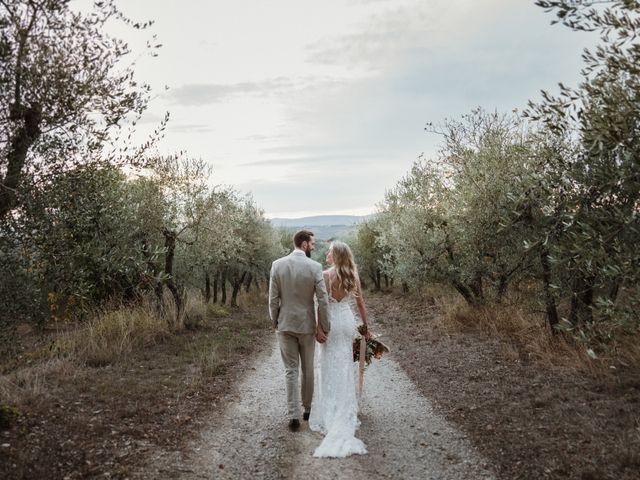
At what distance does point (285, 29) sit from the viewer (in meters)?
12.4

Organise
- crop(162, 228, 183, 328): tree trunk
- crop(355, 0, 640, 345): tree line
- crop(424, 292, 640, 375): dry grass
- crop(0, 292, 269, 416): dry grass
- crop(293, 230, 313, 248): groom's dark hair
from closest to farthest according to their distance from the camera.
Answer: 1. crop(355, 0, 640, 345): tree line
2. crop(293, 230, 313, 248): groom's dark hair
3. crop(0, 292, 269, 416): dry grass
4. crop(424, 292, 640, 375): dry grass
5. crop(162, 228, 183, 328): tree trunk

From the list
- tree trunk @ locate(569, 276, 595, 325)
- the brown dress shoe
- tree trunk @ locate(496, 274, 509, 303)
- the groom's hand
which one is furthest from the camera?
tree trunk @ locate(496, 274, 509, 303)

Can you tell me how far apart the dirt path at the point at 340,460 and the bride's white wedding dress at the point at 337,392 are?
0.69ft

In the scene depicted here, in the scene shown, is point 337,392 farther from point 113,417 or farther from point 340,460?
point 113,417

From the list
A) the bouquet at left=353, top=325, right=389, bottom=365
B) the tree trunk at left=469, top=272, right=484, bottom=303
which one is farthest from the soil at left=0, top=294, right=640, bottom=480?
the tree trunk at left=469, top=272, right=484, bottom=303

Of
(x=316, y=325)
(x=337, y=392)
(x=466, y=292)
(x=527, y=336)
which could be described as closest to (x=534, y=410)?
(x=337, y=392)

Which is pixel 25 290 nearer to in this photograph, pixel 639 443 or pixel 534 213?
pixel 639 443

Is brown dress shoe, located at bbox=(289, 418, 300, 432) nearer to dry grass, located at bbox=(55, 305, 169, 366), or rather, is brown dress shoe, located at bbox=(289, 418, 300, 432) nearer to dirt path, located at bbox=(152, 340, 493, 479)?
dirt path, located at bbox=(152, 340, 493, 479)

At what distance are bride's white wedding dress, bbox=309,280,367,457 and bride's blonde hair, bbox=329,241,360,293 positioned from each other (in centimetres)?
30

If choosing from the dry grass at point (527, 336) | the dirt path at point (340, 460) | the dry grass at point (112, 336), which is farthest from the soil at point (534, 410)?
the dry grass at point (112, 336)

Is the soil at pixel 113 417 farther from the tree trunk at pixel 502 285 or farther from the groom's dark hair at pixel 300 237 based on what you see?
the tree trunk at pixel 502 285

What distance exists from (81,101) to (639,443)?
9.29m

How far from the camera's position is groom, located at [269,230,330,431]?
7.61 m

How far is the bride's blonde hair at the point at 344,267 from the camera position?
25.2 ft
